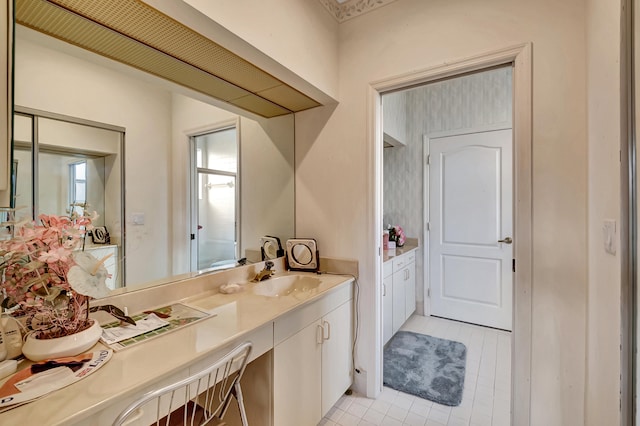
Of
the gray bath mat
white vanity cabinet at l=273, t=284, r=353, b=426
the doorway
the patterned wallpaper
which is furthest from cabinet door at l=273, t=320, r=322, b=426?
the patterned wallpaper

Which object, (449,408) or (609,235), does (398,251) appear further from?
(609,235)

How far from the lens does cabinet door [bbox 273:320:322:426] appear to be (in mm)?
1258

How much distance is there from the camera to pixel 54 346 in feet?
2.72

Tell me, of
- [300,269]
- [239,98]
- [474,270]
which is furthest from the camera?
[474,270]

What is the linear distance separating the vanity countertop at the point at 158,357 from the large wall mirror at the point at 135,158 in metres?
0.38

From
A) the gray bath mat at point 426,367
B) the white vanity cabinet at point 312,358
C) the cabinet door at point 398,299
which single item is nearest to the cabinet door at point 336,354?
the white vanity cabinet at point 312,358

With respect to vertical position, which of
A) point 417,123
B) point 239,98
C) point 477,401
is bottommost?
point 477,401

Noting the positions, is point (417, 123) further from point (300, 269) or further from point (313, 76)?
point (300, 269)

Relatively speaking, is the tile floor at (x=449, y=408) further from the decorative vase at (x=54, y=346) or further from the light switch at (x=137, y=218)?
the light switch at (x=137, y=218)

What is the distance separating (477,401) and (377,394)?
66 centimetres

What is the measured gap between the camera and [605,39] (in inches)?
38.6

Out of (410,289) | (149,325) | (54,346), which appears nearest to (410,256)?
(410,289)

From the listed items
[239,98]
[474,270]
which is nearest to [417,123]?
[474,270]

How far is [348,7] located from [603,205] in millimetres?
1848
